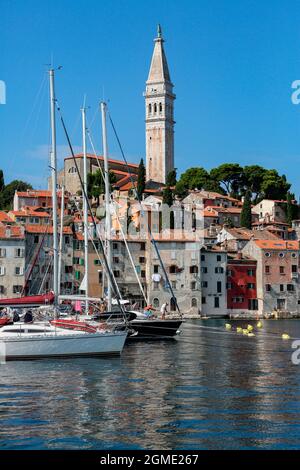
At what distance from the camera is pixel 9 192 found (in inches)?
3974

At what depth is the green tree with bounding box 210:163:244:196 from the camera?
112438mm

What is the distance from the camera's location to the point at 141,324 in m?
38.3

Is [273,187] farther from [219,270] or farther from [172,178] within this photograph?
[219,270]

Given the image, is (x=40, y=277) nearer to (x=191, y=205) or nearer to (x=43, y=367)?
(x=191, y=205)

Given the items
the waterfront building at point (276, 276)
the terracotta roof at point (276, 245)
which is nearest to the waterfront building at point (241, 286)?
the waterfront building at point (276, 276)

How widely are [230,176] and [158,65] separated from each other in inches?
1072

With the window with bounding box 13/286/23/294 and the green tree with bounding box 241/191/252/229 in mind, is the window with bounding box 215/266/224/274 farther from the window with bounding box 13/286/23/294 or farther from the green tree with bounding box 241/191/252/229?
the window with bounding box 13/286/23/294

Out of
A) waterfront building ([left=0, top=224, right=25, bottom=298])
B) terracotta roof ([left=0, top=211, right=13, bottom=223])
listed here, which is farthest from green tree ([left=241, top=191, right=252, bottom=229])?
waterfront building ([left=0, top=224, right=25, bottom=298])

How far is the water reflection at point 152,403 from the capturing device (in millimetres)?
14961

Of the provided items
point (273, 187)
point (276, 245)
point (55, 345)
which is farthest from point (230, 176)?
→ point (55, 345)

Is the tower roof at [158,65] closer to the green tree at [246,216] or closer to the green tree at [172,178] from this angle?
the green tree at [172,178]

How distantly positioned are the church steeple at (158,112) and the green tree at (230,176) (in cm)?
1422
